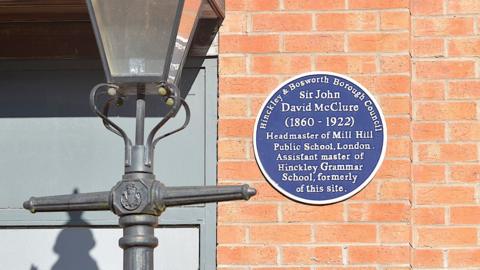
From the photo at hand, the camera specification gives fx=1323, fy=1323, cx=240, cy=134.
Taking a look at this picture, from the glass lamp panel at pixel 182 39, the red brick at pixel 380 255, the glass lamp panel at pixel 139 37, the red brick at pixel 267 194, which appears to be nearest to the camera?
the glass lamp panel at pixel 139 37

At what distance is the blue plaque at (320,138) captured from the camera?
5.27 meters

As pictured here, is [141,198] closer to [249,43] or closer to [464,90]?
[249,43]

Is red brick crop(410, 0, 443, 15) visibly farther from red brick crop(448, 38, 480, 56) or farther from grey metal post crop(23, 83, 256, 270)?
grey metal post crop(23, 83, 256, 270)

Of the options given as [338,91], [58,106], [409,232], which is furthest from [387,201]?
[58,106]

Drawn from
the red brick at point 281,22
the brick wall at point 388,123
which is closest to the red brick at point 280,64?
the brick wall at point 388,123

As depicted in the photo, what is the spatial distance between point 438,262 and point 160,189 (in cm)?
167

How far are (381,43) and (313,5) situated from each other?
320 millimetres

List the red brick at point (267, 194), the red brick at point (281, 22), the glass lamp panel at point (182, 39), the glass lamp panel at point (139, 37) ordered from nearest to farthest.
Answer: the glass lamp panel at point (139, 37) → the glass lamp panel at point (182, 39) → the red brick at point (267, 194) → the red brick at point (281, 22)

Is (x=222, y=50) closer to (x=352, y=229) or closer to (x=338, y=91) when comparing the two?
(x=338, y=91)

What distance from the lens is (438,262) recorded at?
17.3 feet

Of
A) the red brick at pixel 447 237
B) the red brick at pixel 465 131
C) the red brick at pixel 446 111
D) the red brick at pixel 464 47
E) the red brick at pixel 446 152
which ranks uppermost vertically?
the red brick at pixel 464 47

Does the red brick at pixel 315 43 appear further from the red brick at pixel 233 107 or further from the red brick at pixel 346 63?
the red brick at pixel 233 107

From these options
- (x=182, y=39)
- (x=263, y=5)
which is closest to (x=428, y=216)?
(x=263, y=5)

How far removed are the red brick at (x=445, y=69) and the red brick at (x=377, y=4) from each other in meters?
0.25
